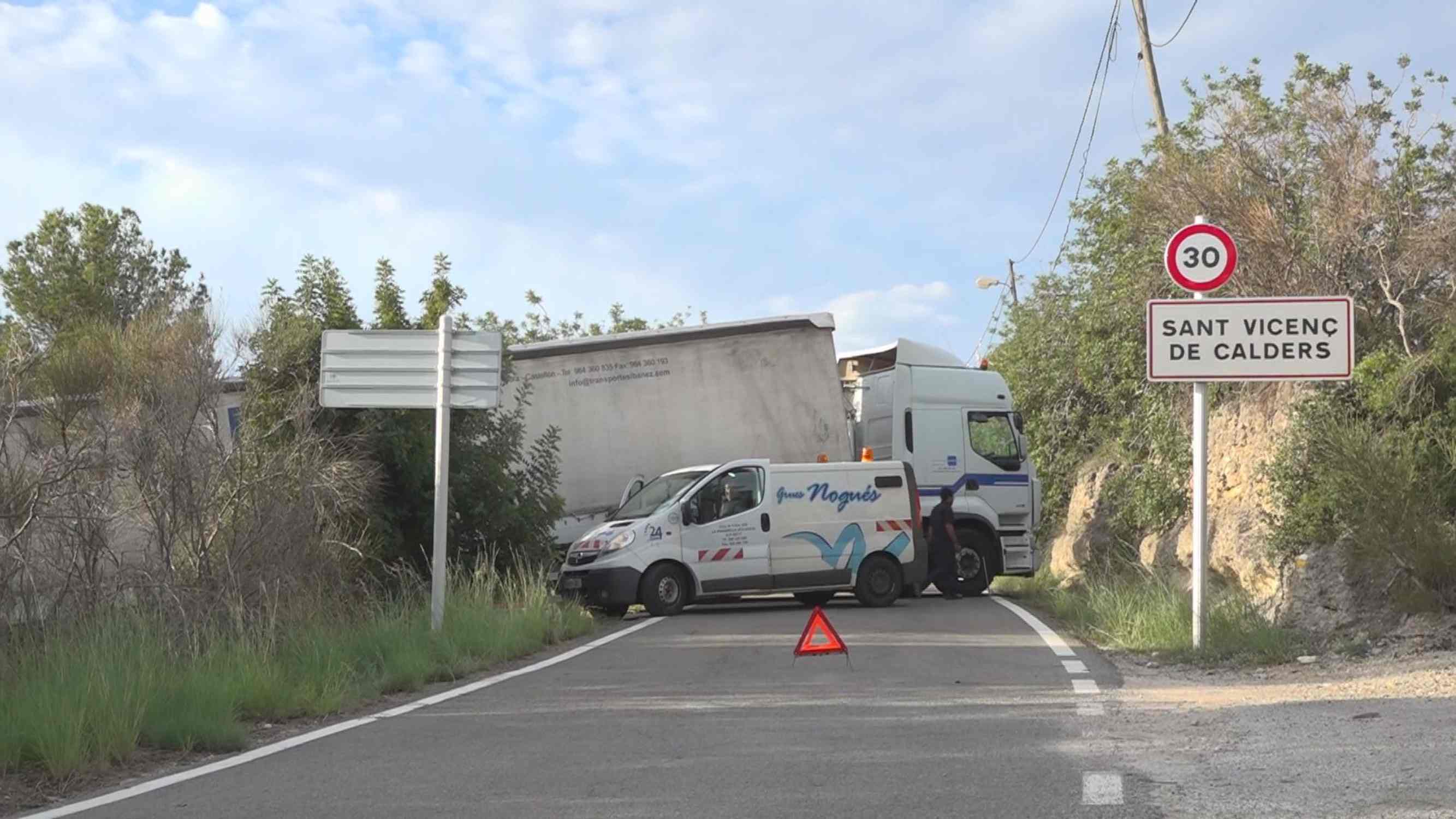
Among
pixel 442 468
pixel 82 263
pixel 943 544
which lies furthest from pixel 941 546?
pixel 82 263

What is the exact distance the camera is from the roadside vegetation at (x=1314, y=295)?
513 inches

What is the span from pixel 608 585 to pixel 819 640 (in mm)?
6394

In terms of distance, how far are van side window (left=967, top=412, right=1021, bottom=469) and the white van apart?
3067 millimetres

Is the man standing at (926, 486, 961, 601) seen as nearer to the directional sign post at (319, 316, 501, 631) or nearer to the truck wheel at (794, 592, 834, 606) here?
the truck wheel at (794, 592, 834, 606)

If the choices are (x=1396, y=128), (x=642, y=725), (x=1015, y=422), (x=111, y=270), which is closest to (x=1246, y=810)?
(x=642, y=725)

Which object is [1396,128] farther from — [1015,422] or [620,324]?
[620,324]

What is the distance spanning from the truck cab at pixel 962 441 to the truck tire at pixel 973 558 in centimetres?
1

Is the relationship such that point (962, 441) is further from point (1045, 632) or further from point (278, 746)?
point (278, 746)

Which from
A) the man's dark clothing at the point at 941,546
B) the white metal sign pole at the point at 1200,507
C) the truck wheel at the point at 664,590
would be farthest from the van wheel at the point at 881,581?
the white metal sign pole at the point at 1200,507

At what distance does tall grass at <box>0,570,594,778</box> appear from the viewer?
8.11 meters

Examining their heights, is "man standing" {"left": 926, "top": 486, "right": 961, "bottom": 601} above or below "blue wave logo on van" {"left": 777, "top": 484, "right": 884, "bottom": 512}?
below

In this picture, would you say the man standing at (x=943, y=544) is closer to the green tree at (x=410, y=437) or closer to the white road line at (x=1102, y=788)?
the green tree at (x=410, y=437)

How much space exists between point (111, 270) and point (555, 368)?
41.4 metres

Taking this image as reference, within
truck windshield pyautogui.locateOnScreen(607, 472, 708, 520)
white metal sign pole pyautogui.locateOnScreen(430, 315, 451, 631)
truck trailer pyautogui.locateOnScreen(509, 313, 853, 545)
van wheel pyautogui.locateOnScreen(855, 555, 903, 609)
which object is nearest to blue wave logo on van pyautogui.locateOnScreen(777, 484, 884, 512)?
van wheel pyautogui.locateOnScreen(855, 555, 903, 609)
